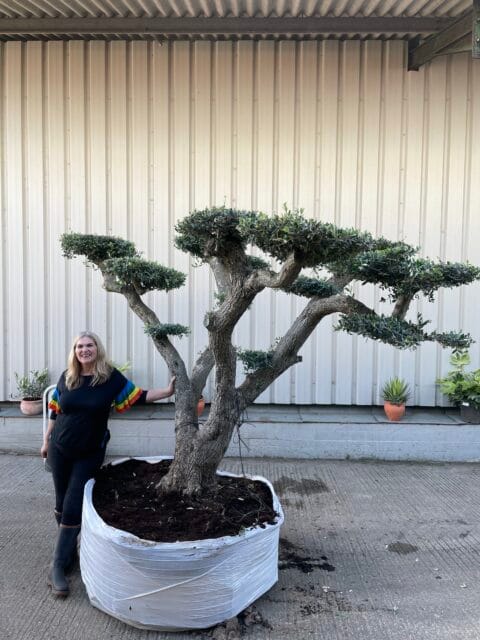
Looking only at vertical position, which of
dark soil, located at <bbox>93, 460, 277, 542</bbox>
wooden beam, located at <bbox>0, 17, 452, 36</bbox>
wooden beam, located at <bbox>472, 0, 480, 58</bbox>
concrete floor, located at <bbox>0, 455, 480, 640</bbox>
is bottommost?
concrete floor, located at <bbox>0, 455, 480, 640</bbox>

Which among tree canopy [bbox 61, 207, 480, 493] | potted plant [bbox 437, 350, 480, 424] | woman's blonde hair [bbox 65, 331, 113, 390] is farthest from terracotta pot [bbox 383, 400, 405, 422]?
woman's blonde hair [bbox 65, 331, 113, 390]

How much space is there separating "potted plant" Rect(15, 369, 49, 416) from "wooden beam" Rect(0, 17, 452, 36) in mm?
3402

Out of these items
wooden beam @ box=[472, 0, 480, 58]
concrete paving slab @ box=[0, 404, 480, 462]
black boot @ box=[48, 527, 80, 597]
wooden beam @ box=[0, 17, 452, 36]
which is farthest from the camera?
concrete paving slab @ box=[0, 404, 480, 462]

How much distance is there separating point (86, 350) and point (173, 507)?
A: 1.04 meters

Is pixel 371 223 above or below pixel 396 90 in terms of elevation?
below

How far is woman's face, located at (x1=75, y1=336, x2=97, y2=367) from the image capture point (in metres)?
3.27

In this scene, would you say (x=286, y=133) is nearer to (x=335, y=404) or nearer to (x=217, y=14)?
(x=217, y=14)

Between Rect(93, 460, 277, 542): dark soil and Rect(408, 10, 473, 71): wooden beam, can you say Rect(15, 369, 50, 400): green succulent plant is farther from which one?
Rect(408, 10, 473, 71): wooden beam

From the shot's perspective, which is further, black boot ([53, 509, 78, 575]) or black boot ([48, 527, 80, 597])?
black boot ([53, 509, 78, 575])

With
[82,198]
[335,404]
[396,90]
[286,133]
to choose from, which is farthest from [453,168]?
[82,198]

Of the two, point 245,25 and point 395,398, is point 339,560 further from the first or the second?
point 245,25

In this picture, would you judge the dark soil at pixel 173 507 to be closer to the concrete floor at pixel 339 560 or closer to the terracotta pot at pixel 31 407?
the concrete floor at pixel 339 560

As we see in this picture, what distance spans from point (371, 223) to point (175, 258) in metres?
2.06

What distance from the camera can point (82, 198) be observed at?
19.0ft
